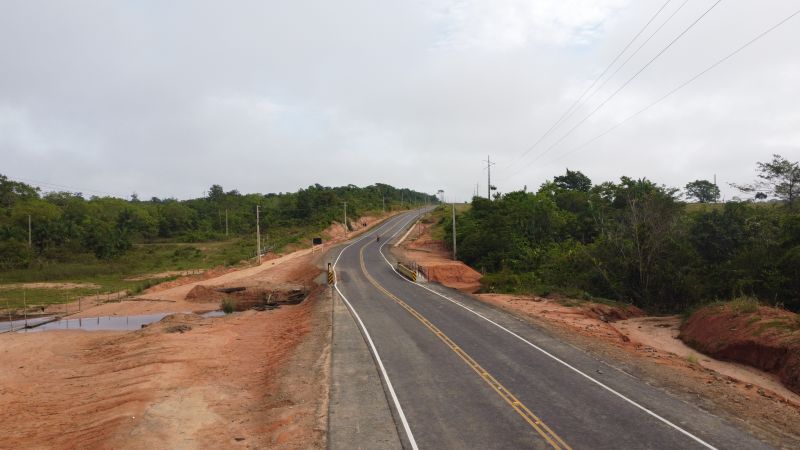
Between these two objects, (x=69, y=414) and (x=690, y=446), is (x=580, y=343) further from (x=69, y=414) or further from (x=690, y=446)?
(x=69, y=414)

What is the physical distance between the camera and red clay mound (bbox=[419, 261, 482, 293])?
156 ft

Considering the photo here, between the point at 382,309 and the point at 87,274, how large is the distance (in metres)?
51.3

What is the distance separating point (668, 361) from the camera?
21.0m

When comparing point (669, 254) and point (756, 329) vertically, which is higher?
point (669, 254)

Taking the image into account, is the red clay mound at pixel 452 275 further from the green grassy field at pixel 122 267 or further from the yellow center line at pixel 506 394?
the green grassy field at pixel 122 267

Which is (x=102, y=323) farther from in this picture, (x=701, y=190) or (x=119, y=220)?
(x=701, y=190)

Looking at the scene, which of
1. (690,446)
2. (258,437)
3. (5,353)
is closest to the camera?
(690,446)

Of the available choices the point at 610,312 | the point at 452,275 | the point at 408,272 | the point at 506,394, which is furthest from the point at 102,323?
the point at 610,312

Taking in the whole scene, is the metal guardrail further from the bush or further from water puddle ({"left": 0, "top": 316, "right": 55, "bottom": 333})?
water puddle ({"left": 0, "top": 316, "right": 55, "bottom": 333})

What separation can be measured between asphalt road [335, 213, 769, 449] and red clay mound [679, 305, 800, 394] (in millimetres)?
7767

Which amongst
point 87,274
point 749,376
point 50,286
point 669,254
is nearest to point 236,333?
point 749,376

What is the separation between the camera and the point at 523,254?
52594mm

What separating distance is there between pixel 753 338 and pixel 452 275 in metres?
29.0

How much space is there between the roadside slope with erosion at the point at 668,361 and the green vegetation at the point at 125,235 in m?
42.6
